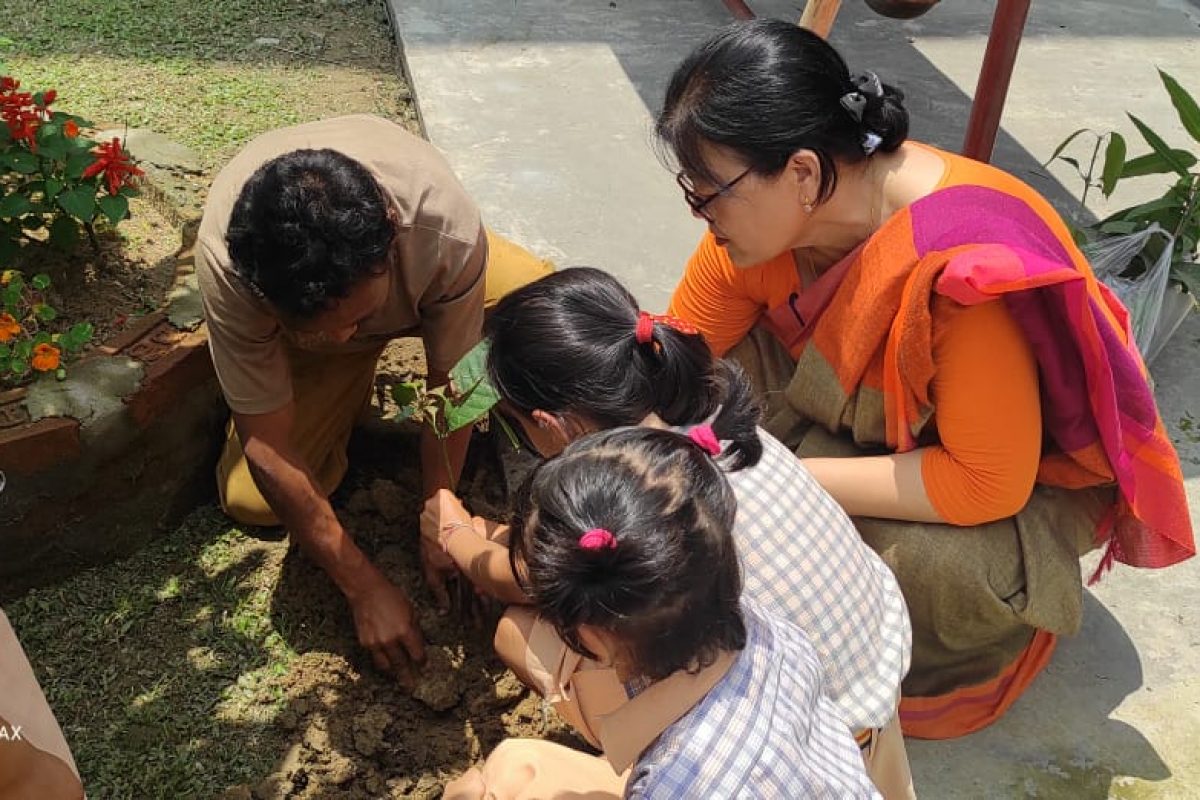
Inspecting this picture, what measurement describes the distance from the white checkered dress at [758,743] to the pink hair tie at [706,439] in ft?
0.69

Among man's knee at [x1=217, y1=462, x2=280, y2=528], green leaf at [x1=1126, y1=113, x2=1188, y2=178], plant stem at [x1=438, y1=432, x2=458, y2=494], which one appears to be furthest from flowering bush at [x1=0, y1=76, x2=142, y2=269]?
green leaf at [x1=1126, y1=113, x2=1188, y2=178]

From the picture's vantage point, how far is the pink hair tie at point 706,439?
1.48 m

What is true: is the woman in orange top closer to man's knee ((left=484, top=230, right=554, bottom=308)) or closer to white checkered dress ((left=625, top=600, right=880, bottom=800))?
white checkered dress ((left=625, top=600, right=880, bottom=800))

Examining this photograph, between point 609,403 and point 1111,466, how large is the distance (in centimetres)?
84

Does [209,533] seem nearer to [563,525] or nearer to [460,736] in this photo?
[460,736]

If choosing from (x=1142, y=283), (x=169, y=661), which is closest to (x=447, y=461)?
(x=169, y=661)

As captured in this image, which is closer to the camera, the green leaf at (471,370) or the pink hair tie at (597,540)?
the pink hair tie at (597,540)

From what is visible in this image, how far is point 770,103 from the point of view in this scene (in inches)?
65.3

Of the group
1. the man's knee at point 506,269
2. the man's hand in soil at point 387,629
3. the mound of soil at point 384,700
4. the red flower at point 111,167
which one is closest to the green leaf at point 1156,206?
the man's knee at point 506,269

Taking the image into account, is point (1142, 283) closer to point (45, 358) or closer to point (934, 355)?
point (934, 355)

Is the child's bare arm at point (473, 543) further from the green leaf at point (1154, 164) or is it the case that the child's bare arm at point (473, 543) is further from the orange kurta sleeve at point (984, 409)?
the green leaf at point (1154, 164)

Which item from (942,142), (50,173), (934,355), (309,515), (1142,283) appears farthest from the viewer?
(942,142)

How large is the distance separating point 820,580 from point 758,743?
34 cm

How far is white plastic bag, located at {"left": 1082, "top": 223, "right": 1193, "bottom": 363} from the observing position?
104 inches
